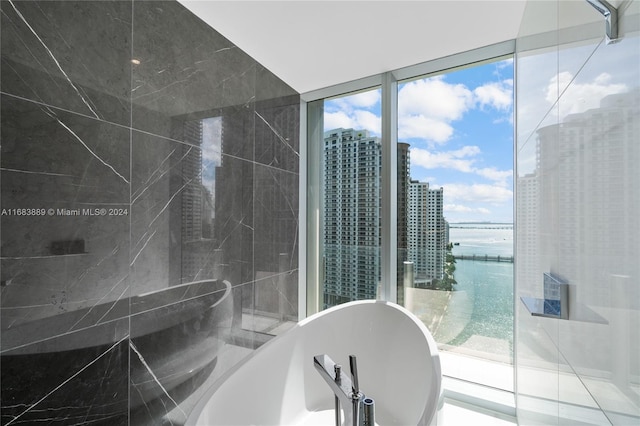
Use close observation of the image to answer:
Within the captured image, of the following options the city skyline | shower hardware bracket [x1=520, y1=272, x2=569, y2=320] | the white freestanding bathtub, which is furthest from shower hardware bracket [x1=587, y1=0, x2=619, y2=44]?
the city skyline

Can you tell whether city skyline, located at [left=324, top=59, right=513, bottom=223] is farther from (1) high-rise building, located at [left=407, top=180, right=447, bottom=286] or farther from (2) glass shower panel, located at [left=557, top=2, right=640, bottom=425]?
(2) glass shower panel, located at [left=557, top=2, right=640, bottom=425]

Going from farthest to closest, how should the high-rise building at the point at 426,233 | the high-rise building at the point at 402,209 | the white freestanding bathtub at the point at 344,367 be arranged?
the high-rise building at the point at 402,209 < the high-rise building at the point at 426,233 < the white freestanding bathtub at the point at 344,367

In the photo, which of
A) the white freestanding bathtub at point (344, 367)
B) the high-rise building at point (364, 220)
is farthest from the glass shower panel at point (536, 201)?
the high-rise building at point (364, 220)

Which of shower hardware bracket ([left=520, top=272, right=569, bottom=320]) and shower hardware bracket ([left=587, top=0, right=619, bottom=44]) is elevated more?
shower hardware bracket ([left=587, top=0, right=619, bottom=44])

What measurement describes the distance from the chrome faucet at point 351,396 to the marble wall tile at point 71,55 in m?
1.40

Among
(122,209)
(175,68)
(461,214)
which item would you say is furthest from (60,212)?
(461,214)

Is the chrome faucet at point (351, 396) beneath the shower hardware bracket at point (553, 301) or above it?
beneath

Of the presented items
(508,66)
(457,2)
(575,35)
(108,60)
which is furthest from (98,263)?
(508,66)

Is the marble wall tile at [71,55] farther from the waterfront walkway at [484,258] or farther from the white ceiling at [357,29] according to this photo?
the waterfront walkway at [484,258]

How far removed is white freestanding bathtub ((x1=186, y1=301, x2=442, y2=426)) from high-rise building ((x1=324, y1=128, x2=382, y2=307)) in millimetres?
513

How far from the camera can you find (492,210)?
2.17 m

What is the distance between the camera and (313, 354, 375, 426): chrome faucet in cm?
106

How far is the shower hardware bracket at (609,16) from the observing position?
0.73 metres

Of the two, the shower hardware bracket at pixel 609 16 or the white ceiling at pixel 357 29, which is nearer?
the shower hardware bracket at pixel 609 16
